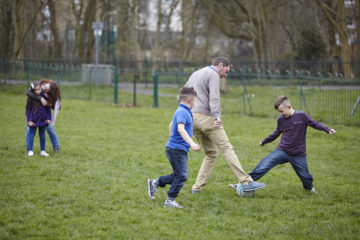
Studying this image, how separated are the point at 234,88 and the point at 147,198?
43.7ft

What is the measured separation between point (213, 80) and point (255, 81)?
487 inches

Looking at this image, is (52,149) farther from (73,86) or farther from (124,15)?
(124,15)

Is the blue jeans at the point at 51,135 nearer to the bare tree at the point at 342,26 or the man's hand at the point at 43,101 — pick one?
the man's hand at the point at 43,101

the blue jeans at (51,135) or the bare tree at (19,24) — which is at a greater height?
the bare tree at (19,24)

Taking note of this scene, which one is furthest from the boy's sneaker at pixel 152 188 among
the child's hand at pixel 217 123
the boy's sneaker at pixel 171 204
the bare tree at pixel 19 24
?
the bare tree at pixel 19 24

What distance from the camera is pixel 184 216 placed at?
4820mm

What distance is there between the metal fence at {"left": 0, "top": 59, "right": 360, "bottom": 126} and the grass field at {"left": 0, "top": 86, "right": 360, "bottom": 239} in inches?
110

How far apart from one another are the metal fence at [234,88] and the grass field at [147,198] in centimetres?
278

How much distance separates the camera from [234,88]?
18312mm

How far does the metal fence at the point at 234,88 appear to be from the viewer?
42.0ft

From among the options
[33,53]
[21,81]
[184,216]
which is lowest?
[184,216]

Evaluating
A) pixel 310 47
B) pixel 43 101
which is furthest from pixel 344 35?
pixel 43 101

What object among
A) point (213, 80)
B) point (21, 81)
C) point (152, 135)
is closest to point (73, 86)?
point (21, 81)

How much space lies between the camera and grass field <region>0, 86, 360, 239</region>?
173 inches
